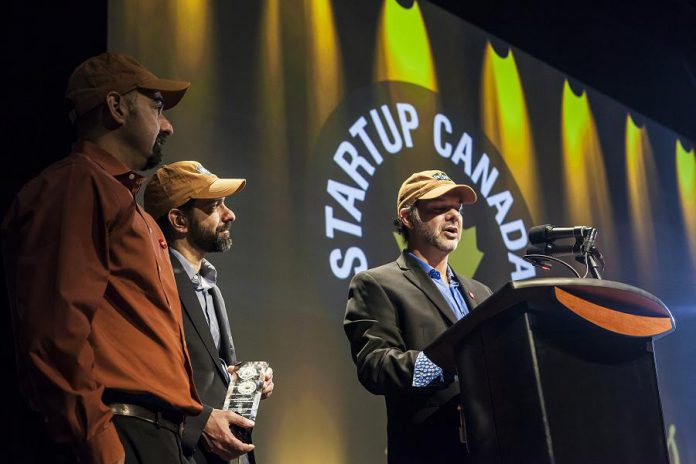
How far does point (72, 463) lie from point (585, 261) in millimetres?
1563

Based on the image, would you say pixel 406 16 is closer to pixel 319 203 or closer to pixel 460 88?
pixel 460 88

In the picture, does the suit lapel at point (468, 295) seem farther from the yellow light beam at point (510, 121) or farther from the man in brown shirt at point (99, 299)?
the yellow light beam at point (510, 121)

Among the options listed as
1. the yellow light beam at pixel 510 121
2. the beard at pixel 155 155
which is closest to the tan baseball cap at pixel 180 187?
the beard at pixel 155 155

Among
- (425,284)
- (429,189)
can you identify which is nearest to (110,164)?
(425,284)

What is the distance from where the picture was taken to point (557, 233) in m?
2.66

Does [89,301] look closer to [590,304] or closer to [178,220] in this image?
[590,304]

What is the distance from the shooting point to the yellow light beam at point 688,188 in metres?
7.18

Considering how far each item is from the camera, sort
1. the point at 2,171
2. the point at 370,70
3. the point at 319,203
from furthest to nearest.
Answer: the point at 370,70, the point at 319,203, the point at 2,171

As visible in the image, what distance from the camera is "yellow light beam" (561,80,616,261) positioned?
19.7 feet

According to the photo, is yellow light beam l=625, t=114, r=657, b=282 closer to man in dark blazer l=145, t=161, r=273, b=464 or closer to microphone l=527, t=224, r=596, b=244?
microphone l=527, t=224, r=596, b=244

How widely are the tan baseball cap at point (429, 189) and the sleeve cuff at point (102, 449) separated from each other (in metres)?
1.82

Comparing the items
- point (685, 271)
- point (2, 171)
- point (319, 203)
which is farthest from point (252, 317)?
point (685, 271)

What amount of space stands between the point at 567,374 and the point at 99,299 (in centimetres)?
102

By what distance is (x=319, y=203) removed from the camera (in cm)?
419
